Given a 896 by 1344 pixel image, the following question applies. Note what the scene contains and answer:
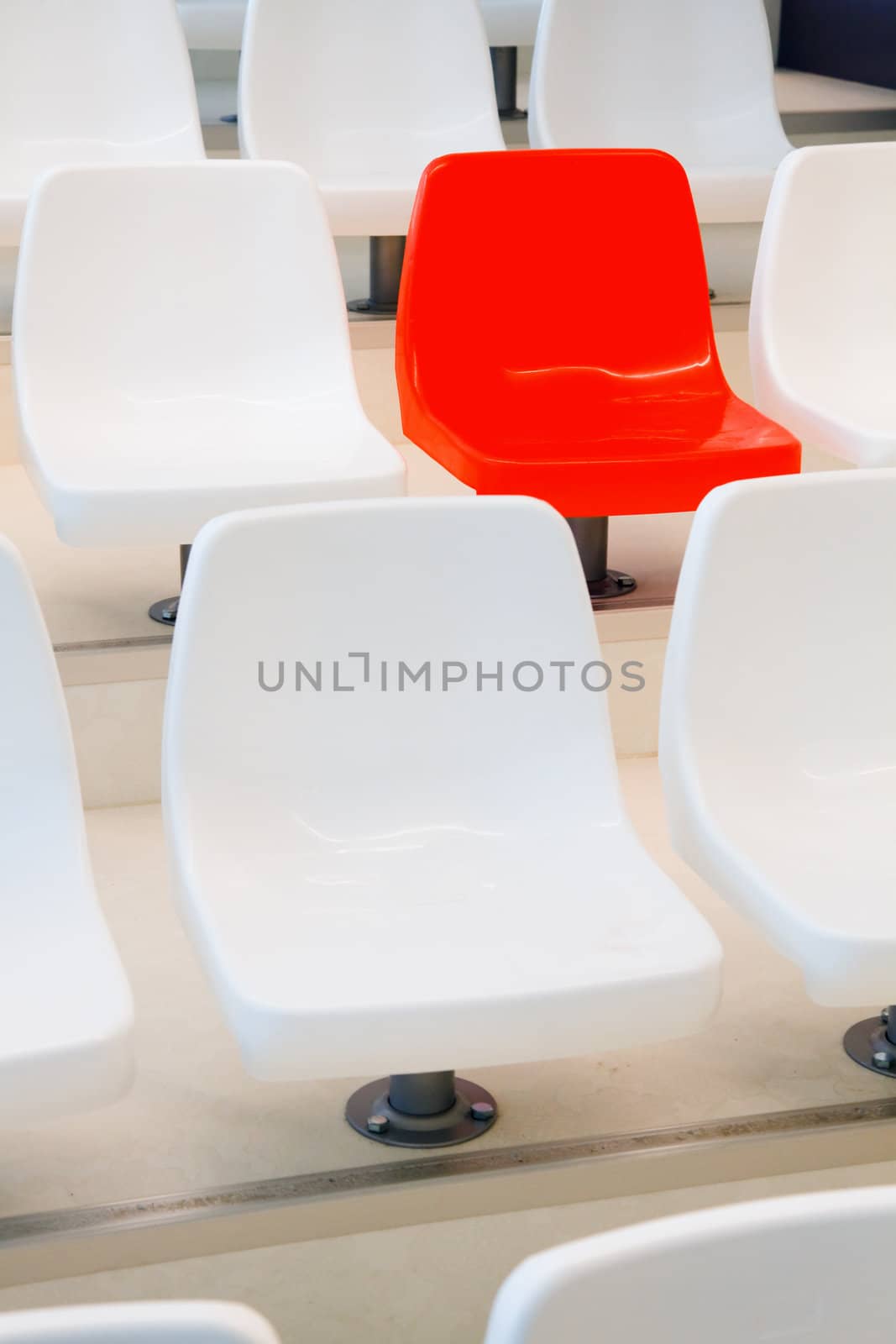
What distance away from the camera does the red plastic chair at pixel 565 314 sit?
2.67 metres

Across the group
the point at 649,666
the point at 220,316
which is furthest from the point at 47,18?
the point at 649,666

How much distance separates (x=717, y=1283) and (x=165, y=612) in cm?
187

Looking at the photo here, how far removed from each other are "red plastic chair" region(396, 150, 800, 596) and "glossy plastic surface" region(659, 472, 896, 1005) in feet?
2.31

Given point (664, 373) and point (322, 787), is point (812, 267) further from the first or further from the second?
point (322, 787)

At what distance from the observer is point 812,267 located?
2.87 meters

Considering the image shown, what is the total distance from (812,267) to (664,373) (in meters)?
0.30

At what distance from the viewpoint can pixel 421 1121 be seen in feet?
5.76

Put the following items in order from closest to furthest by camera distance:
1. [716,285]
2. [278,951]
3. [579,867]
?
1. [278,951]
2. [579,867]
3. [716,285]

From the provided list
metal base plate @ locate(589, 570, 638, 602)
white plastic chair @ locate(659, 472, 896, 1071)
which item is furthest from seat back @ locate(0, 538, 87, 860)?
metal base plate @ locate(589, 570, 638, 602)

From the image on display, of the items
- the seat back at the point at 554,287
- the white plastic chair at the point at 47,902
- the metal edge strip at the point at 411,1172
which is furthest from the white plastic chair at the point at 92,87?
the metal edge strip at the point at 411,1172

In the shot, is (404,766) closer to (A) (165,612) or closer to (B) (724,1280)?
(A) (165,612)

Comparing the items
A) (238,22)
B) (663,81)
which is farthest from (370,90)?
(238,22)

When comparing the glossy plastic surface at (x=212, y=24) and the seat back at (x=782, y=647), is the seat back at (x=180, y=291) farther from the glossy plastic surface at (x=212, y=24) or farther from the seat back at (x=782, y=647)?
the glossy plastic surface at (x=212, y=24)

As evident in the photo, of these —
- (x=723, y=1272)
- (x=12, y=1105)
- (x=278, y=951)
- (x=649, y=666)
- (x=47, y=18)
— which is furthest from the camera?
(x=47, y=18)
